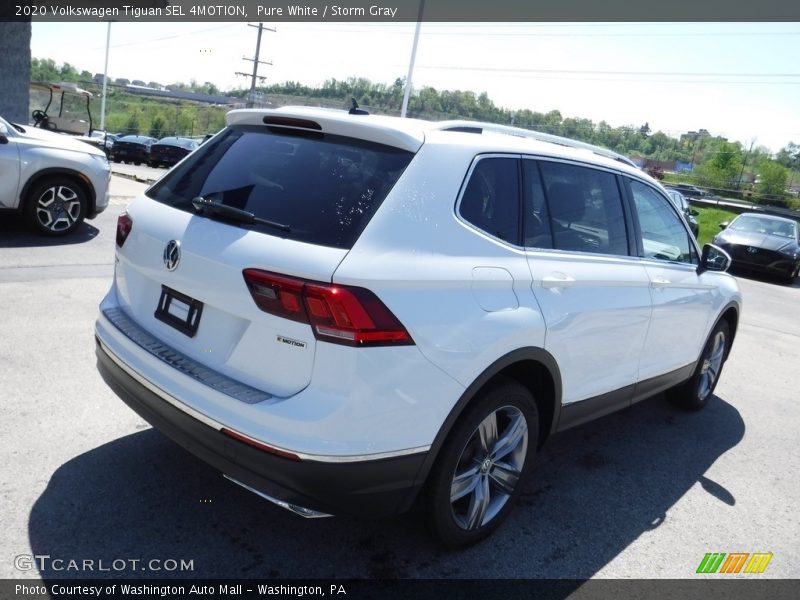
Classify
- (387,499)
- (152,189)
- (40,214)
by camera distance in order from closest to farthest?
(387,499), (152,189), (40,214)

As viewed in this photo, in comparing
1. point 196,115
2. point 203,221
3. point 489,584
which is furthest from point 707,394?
point 196,115

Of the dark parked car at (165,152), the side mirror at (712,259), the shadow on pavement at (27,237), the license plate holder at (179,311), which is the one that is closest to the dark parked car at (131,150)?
the dark parked car at (165,152)

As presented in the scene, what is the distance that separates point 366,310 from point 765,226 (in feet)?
58.5

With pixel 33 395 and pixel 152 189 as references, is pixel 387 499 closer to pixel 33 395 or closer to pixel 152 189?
pixel 152 189

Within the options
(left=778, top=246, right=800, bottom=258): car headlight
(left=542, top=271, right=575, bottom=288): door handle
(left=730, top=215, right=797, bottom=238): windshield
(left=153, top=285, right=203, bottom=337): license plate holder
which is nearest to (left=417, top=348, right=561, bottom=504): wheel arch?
(left=542, top=271, right=575, bottom=288): door handle

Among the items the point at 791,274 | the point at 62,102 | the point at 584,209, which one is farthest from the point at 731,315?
the point at 62,102

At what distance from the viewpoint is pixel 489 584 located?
2902 millimetres

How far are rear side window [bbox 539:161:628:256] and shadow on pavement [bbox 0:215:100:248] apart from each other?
6.67 metres

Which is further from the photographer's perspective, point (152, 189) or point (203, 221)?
point (152, 189)

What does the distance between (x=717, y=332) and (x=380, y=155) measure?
3.95 m

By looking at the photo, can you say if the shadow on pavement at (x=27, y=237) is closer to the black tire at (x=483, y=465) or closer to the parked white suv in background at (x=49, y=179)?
the parked white suv in background at (x=49, y=179)

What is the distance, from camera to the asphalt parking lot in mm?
2861

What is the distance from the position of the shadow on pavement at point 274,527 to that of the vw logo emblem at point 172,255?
3.81ft

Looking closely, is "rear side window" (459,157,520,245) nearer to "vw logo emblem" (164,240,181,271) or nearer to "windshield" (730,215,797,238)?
"vw logo emblem" (164,240,181,271)
